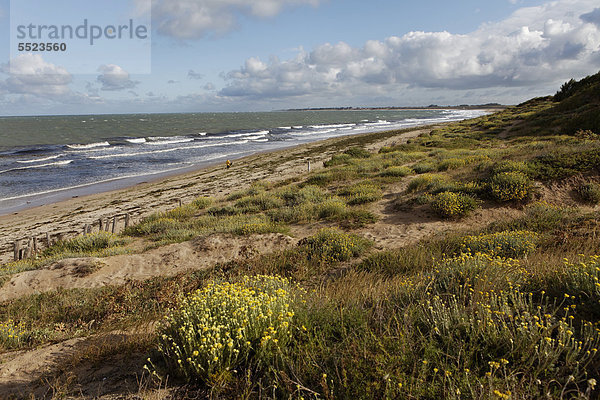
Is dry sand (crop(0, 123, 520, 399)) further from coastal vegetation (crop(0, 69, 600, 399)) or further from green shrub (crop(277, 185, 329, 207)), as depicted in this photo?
green shrub (crop(277, 185, 329, 207))

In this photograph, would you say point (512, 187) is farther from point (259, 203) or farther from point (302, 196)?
point (259, 203)

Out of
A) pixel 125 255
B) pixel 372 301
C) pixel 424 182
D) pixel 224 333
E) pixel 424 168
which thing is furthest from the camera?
pixel 424 168

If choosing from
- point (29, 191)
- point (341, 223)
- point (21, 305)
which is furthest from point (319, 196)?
point (29, 191)

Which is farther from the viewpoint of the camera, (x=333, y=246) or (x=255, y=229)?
(x=255, y=229)

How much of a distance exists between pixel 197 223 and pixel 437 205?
30.0 ft

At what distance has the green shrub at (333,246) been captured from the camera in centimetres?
795

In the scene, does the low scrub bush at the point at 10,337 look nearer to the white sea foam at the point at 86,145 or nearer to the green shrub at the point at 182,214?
the green shrub at the point at 182,214

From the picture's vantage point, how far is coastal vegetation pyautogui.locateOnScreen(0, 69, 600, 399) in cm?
282

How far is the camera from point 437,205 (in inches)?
442

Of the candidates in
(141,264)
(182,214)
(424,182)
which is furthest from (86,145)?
(424,182)

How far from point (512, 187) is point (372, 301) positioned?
958cm

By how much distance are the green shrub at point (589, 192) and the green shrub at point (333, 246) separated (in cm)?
762

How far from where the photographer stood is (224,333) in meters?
3.39

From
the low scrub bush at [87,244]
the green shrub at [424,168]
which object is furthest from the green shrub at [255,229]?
the green shrub at [424,168]
